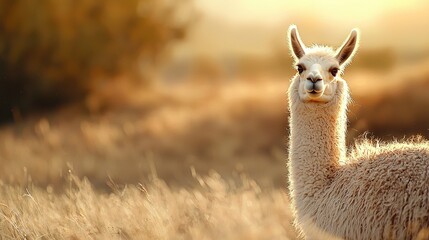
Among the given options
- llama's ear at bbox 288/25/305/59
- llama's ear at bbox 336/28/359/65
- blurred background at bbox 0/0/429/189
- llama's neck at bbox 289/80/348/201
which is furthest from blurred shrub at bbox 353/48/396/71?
llama's neck at bbox 289/80/348/201

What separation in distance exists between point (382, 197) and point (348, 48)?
143 cm

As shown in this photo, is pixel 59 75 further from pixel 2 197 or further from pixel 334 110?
pixel 334 110

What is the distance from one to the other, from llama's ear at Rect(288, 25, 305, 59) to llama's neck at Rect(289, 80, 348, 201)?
32cm

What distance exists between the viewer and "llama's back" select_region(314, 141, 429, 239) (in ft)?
15.6

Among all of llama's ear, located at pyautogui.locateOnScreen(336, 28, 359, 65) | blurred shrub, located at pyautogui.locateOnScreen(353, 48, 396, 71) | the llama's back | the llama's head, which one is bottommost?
the llama's back

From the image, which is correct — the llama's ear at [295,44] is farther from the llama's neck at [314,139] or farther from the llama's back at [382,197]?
the llama's back at [382,197]

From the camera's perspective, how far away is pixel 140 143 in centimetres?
1491

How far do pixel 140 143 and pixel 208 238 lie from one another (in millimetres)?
9662

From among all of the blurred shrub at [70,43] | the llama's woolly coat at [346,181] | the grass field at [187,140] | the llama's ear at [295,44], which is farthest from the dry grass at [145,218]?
the blurred shrub at [70,43]

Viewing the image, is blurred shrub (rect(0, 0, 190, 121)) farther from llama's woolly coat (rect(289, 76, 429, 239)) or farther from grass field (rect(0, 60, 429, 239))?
llama's woolly coat (rect(289, 76, 429, 239))

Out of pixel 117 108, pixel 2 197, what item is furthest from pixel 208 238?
pixel 117 108

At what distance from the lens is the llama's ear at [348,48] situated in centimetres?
591

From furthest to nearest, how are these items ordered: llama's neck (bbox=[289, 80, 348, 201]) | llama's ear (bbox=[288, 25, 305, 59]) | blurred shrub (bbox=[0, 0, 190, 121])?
blurred shrub (bbox=[0, 0, 190, 121])
llama's ear (bbox=[288, 25, 305, 59])
llama's neck (bbox=[289, 80, 348, 201])

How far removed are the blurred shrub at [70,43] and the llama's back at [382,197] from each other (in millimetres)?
13655
